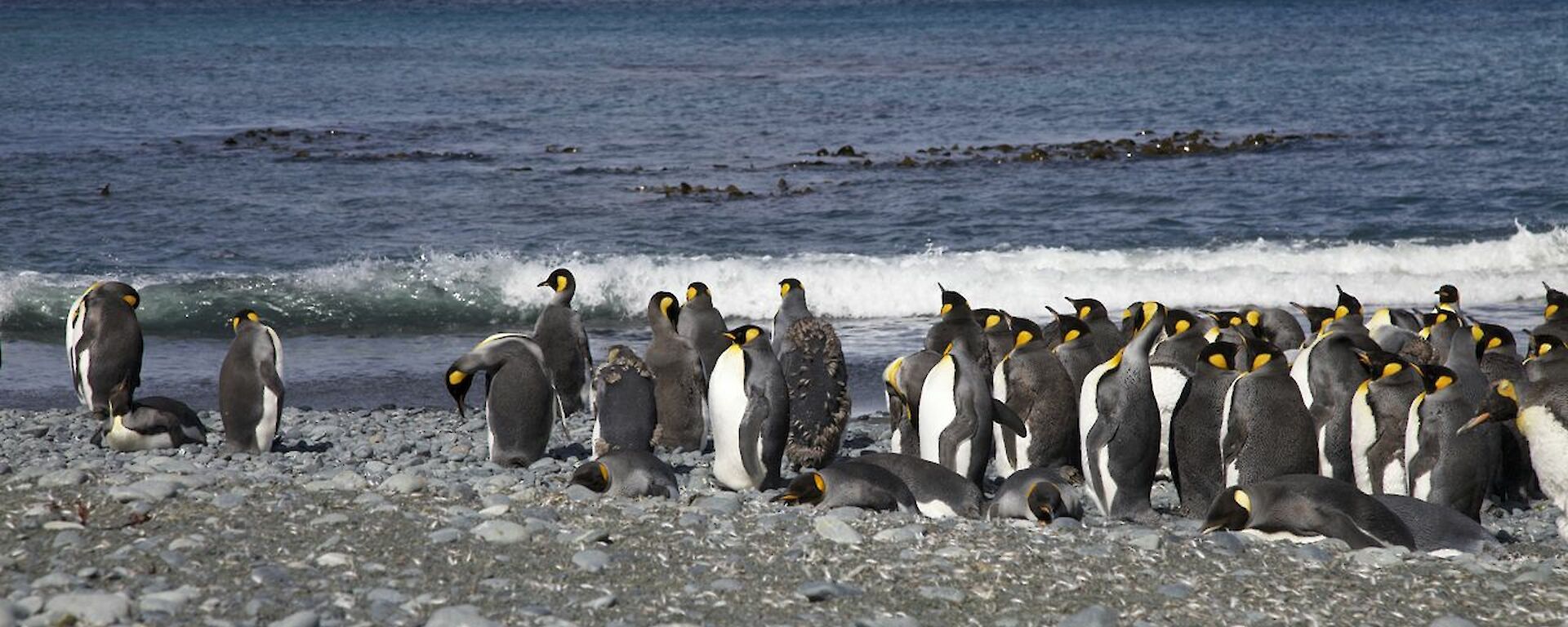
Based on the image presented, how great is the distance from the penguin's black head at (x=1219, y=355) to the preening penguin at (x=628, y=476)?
230cm

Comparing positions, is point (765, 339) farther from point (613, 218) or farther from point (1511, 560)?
point (613, 218)

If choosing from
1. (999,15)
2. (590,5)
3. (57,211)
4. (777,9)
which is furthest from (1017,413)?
(590,5)

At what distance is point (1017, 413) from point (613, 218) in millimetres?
11112

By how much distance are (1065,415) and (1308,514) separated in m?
2.02

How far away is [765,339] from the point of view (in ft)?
24.7

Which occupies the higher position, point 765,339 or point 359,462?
point 765,339

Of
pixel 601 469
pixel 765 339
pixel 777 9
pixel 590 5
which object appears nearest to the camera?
pixel 601 469

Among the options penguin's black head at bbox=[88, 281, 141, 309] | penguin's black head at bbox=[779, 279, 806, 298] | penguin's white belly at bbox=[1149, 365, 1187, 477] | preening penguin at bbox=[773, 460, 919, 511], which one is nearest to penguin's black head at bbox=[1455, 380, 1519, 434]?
penguin's white belly at bbox=[1149, 365, 1187, 477]

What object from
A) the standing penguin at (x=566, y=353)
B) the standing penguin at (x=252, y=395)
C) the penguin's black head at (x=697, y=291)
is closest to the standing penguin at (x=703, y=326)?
the penguin's black head at (x=697, y=291)

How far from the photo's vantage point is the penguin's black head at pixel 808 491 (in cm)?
636

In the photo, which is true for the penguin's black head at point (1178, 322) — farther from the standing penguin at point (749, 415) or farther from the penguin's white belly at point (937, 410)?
the standing penguin at point (749, 415)

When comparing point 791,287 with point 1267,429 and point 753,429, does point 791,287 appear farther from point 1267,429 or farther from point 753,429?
point 1267,429

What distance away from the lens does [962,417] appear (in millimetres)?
7172

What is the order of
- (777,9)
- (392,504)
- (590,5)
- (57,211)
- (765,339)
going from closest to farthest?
(392,504), (765,339), (57,211), (777,9), (590,5)
